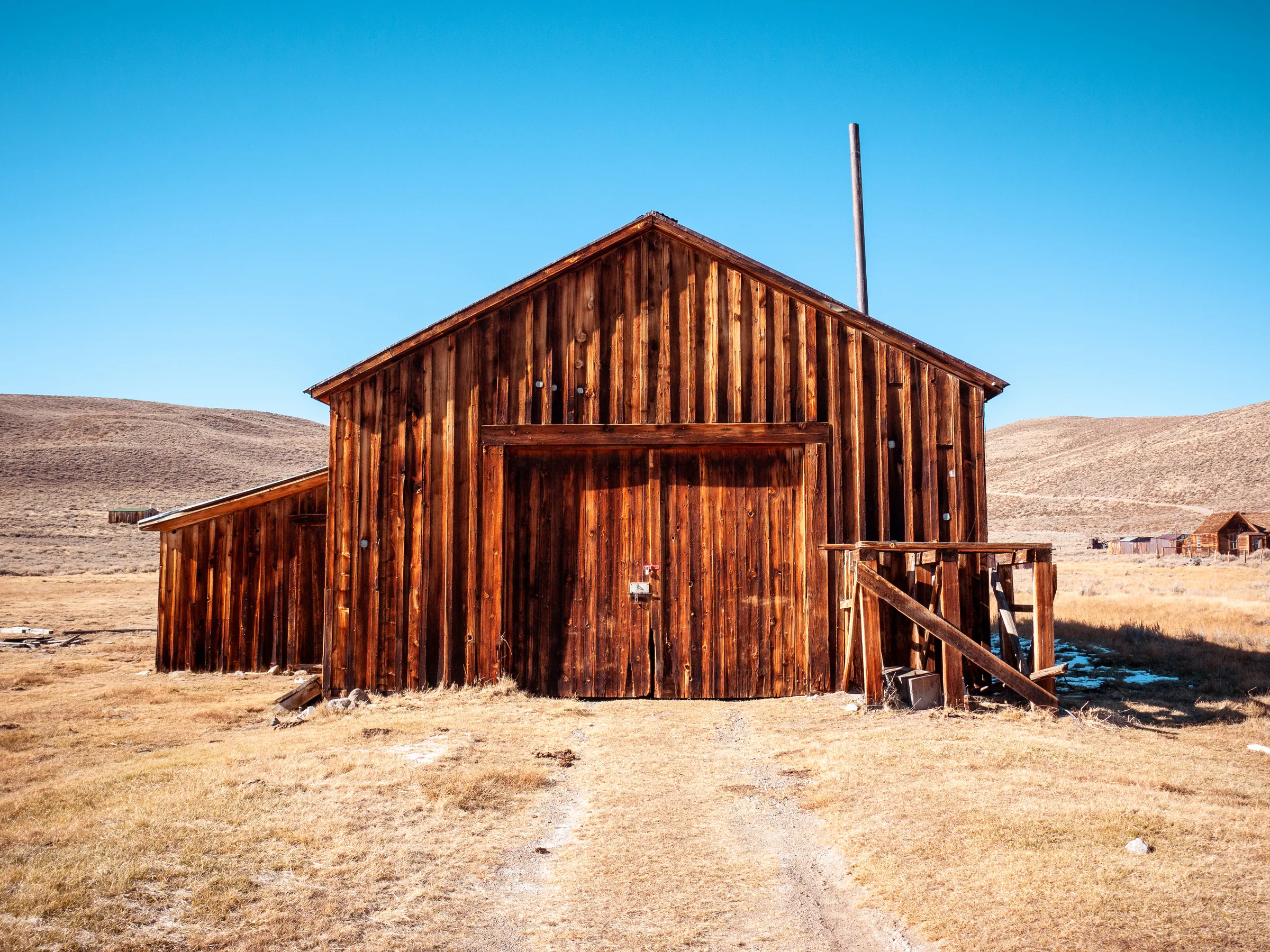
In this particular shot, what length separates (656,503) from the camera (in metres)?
11.2

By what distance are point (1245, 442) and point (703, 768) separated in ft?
291

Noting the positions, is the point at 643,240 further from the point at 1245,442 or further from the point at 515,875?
the point at 1245,442

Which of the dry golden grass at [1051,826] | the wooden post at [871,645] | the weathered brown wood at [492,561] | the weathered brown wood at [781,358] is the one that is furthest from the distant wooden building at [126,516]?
the dry golden grass at [1051,826]

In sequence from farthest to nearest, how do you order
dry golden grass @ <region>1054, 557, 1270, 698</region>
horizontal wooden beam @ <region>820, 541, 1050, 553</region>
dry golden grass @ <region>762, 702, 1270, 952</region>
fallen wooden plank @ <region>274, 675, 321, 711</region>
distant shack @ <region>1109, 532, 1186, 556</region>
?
distant shack @ <region>1109, 532, 1186, 556</region>
dry golden grass @ <region>1054, 557, 1270, 698</region>
fallen wooden plank @ <region>274, 675, 321, 711</region>
horizontal wooden beam @ <region>820, 541, 1050, 553</region>
dry golden grass @ <region>762, 702, 1270, 952</region>

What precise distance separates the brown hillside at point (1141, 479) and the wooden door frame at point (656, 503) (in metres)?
53.4

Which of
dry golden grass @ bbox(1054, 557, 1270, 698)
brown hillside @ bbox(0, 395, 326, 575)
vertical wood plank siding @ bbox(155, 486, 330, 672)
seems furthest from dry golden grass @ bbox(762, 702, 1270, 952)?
brown hillside @ bbox(0, 395, 326, 575)

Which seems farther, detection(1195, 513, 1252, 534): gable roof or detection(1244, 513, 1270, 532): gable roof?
detection(1244, 513, 1270, 532): gable roof

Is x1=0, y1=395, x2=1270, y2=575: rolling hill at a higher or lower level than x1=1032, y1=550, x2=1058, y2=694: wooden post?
higher

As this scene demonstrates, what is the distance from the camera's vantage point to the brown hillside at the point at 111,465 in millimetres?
41750

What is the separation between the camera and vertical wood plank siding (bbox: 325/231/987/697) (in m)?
10.8

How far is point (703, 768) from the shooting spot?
7.52 meters

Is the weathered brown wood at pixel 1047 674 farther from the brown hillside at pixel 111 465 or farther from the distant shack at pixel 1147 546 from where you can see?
the distant shack at pixel 1147 546

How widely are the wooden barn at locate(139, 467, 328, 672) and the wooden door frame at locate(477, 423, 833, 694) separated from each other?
4.14 m

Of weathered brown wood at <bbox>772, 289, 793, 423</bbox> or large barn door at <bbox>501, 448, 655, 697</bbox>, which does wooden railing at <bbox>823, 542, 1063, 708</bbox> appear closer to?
weathered brown wood at <bbox>772, 289, 793, 423</bbox>
